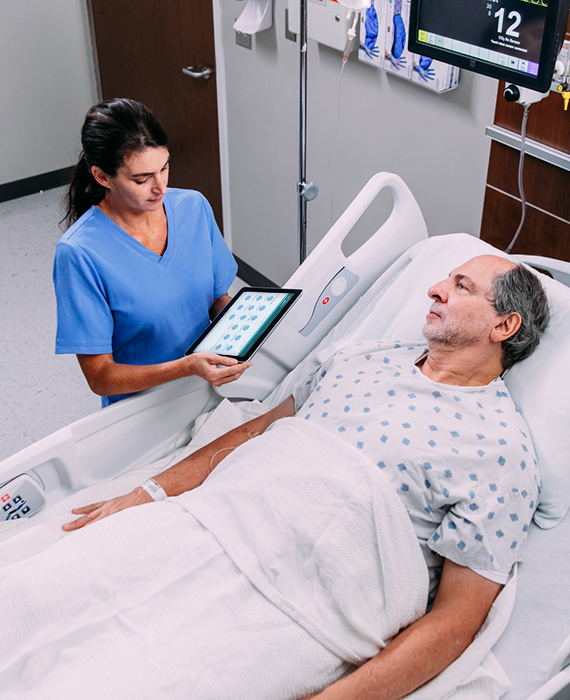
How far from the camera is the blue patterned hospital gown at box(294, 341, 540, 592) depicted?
1375 millimetres

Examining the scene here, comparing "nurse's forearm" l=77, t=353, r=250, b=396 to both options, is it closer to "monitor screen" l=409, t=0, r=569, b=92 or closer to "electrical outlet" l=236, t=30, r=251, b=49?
"monitor screen" l=409, t=0, r=569, b=92

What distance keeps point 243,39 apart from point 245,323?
1.79 m

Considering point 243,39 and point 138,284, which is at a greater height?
point 243,39

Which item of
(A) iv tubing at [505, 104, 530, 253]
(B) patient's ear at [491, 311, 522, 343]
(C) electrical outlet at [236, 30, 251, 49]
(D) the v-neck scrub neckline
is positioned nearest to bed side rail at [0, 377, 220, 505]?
Result: (D) the v-neck scrub neckline

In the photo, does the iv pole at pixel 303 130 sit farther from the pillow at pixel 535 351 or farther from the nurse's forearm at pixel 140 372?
the nurse's forearm at pixel 140 372

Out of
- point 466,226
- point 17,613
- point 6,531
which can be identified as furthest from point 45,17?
point 17,613

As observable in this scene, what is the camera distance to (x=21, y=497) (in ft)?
4.95

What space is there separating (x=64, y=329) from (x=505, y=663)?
3.61 ft

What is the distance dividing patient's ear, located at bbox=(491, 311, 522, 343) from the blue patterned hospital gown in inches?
4.5

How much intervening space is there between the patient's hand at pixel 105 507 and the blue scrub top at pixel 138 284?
12.4 inches

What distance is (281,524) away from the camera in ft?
4.49

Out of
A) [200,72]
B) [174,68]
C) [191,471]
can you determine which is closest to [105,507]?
[191,471]

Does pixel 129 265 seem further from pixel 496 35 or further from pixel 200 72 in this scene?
pixel 200 72

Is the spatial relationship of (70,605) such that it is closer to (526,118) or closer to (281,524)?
(281,524)
